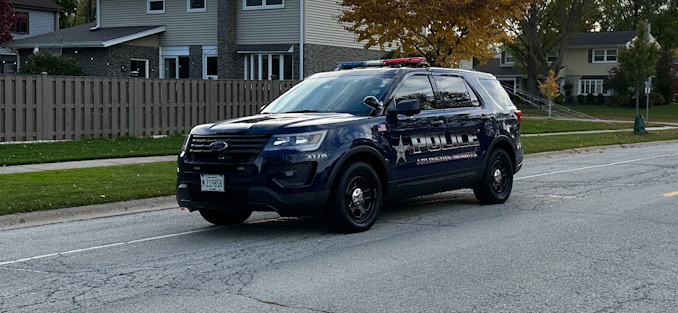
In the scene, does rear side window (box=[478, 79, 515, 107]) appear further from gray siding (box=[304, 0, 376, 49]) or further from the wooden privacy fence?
gray siding (box=[304, 0, 376, 49])

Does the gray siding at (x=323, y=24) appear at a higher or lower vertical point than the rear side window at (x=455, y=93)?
higher

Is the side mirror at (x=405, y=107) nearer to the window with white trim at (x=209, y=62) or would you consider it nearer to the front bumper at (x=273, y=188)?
the front bumper at (x=273, y=188)

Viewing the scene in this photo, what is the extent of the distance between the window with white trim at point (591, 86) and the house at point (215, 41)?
3817 centimetres

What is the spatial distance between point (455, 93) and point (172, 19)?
94.8ft

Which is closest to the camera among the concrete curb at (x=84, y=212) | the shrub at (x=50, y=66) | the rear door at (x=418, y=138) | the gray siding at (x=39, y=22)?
the rear door at (x=418, y=138)

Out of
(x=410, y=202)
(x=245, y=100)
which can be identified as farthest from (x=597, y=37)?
(x=410, y=202)

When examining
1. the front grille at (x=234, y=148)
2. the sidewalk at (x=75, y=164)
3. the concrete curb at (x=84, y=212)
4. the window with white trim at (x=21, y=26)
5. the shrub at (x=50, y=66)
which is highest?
the window with white trim at (x=21, y=26)

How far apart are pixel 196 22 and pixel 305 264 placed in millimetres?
30730

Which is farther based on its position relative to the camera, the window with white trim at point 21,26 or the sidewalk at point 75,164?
the window with white trim at point 21,26

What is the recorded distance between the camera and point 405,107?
959 cm

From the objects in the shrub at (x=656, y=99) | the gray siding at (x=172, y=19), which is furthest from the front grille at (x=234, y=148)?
the shrub at (x=656, y=99)

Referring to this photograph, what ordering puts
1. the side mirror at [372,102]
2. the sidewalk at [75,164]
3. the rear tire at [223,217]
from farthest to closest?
the sidewalk at [75,164], the rear tire at [223,217], the side mirror at [372,102]

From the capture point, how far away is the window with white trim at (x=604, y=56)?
70.7m

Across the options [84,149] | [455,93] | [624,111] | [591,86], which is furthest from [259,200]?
[591,86]
